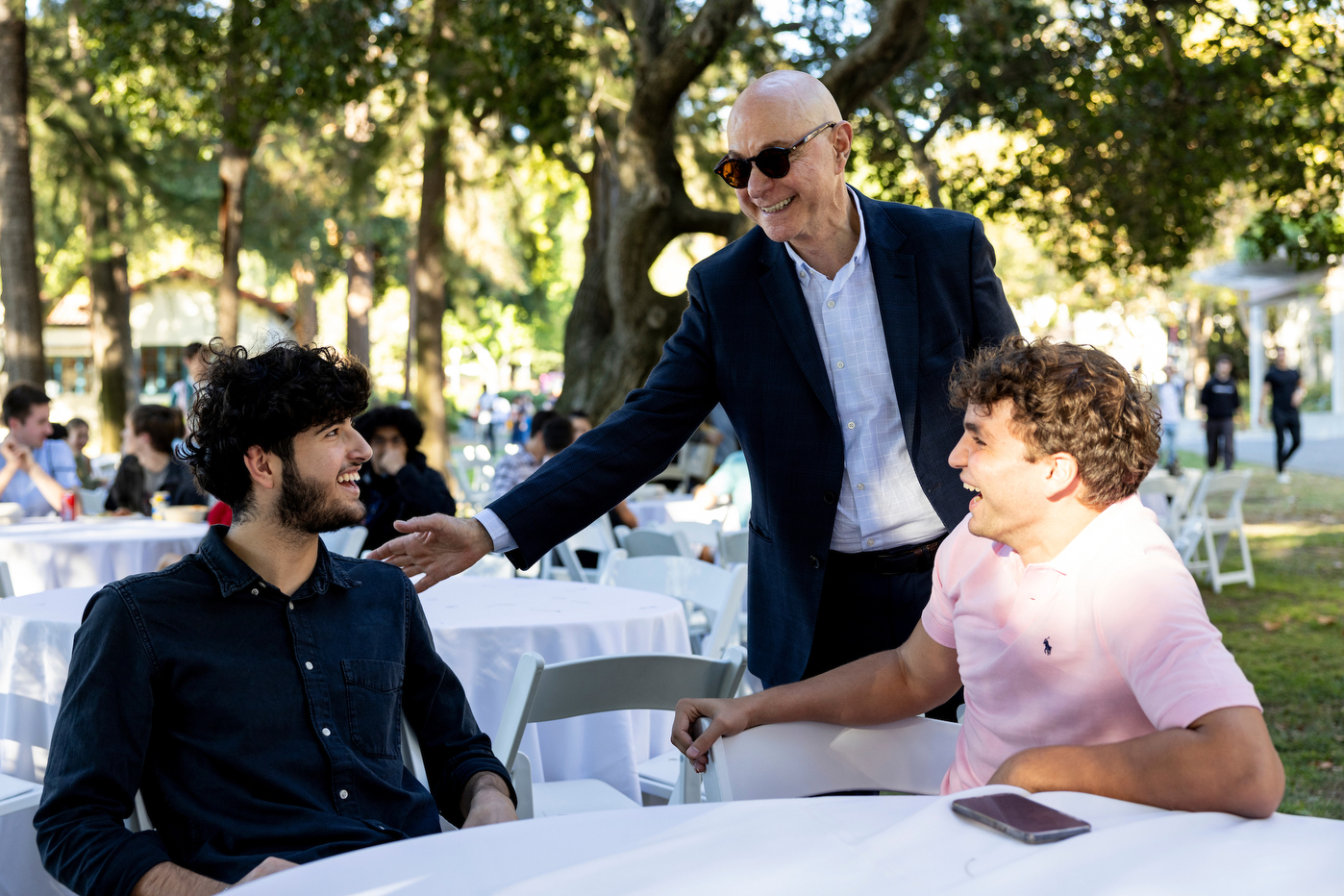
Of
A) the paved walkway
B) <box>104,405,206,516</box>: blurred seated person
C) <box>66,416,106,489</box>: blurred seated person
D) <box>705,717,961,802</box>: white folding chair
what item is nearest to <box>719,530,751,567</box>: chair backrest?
<box>104,405,206,516</box>: blurred seated person

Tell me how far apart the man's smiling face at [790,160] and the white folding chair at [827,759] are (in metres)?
1.14

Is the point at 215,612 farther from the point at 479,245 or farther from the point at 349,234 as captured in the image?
the point at 349,234

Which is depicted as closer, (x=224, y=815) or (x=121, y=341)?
(x=224, y=815)

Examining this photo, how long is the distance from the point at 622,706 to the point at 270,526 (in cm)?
96

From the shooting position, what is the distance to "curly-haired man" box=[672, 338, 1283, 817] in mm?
1560

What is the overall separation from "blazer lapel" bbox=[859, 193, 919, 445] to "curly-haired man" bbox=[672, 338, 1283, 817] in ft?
1.54

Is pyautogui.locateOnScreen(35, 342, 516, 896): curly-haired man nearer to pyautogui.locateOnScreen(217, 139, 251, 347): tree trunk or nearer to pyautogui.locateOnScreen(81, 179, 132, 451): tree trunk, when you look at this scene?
pyautogui.locateOnScreen(217, 139, 251, 347): tree trunk

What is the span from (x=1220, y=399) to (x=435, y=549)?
19265 millimetres

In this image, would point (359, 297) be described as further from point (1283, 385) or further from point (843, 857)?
point (843, 857)

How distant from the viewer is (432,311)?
1650 cm

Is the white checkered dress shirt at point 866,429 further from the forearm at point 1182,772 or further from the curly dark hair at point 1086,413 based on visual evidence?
the forearm at point 1182,772

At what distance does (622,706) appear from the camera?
9.21 ft

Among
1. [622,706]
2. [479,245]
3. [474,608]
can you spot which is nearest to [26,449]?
[474,608]

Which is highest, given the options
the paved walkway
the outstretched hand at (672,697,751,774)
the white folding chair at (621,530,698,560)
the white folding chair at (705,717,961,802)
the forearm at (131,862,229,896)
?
the outstretched hand at (672,697,751,774)
